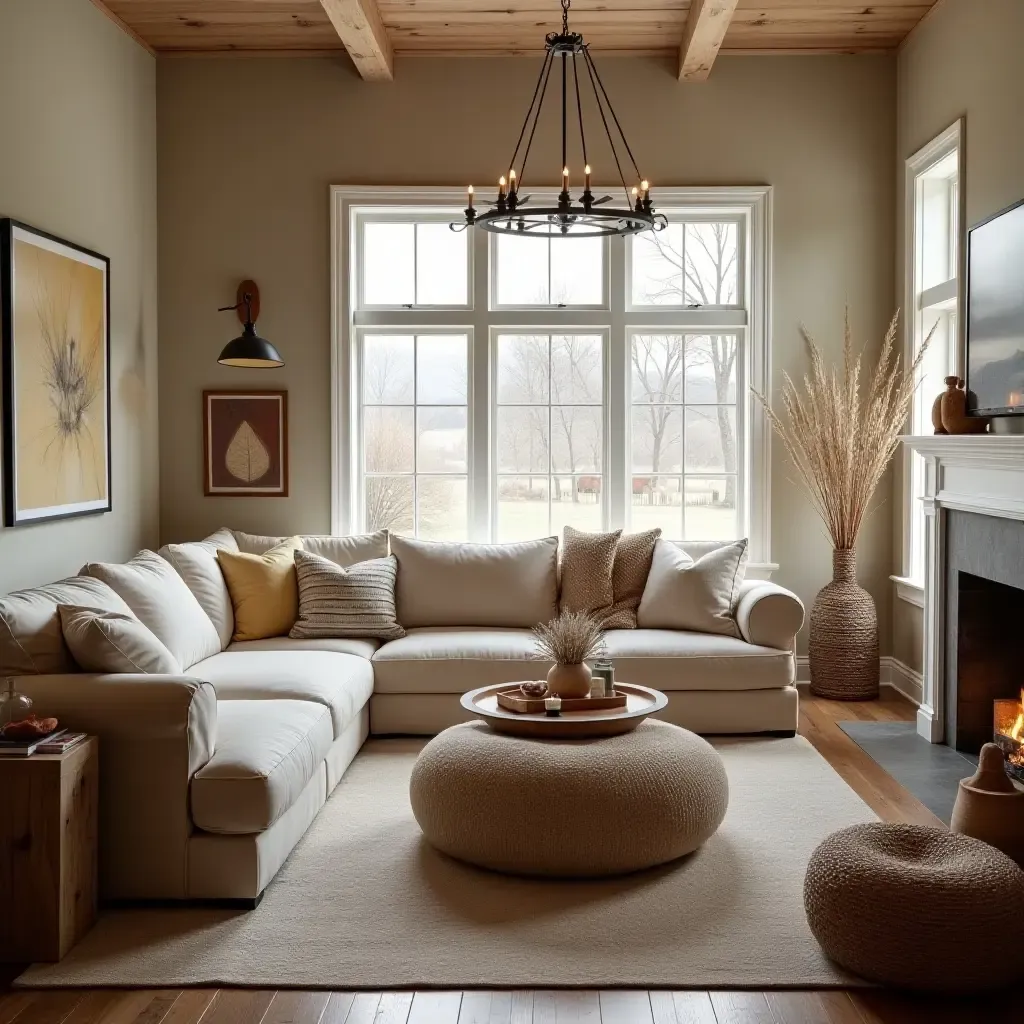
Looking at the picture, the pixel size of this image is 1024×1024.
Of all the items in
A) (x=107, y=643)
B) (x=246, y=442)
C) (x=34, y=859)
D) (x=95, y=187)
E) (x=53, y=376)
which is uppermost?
(x=95, y=187)

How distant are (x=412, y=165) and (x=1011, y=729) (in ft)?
13.2

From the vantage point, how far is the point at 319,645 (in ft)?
15.9

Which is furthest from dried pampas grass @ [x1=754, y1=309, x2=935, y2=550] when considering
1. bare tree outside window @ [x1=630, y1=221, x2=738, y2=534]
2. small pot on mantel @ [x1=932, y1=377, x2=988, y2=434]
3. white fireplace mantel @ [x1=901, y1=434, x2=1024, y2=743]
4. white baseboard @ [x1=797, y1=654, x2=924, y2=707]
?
small pot on mantel @ [x1=932, y1=377, x2=988, y2=434]

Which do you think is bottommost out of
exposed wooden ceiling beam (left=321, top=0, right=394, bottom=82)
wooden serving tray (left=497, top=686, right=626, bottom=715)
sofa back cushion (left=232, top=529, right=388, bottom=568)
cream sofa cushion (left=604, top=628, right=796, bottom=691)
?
cream sofa cushion (left=604, top=628, right=796, bottom=691)

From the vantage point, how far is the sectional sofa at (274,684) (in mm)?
3062

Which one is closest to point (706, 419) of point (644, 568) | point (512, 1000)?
point (644, 568)

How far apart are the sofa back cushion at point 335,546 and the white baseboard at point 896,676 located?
2.40m

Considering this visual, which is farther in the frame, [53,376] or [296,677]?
[53,376]

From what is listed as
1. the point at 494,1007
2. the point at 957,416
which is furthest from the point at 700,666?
the point at 494,1007

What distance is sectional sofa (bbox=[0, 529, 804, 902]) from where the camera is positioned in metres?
3.06

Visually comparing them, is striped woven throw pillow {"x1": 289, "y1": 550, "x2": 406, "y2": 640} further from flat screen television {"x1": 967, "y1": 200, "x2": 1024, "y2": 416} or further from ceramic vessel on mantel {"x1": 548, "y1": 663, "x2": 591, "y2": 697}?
flat screen television {"x1": 967, "y1": 200, "x2": 1024, "y2": 416}

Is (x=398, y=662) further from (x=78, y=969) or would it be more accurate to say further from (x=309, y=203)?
(x=309, y=203)

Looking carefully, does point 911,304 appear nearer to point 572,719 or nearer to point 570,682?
point 570,682

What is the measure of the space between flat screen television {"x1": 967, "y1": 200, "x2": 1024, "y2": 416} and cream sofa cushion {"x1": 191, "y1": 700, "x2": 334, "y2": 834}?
9.29 feet
